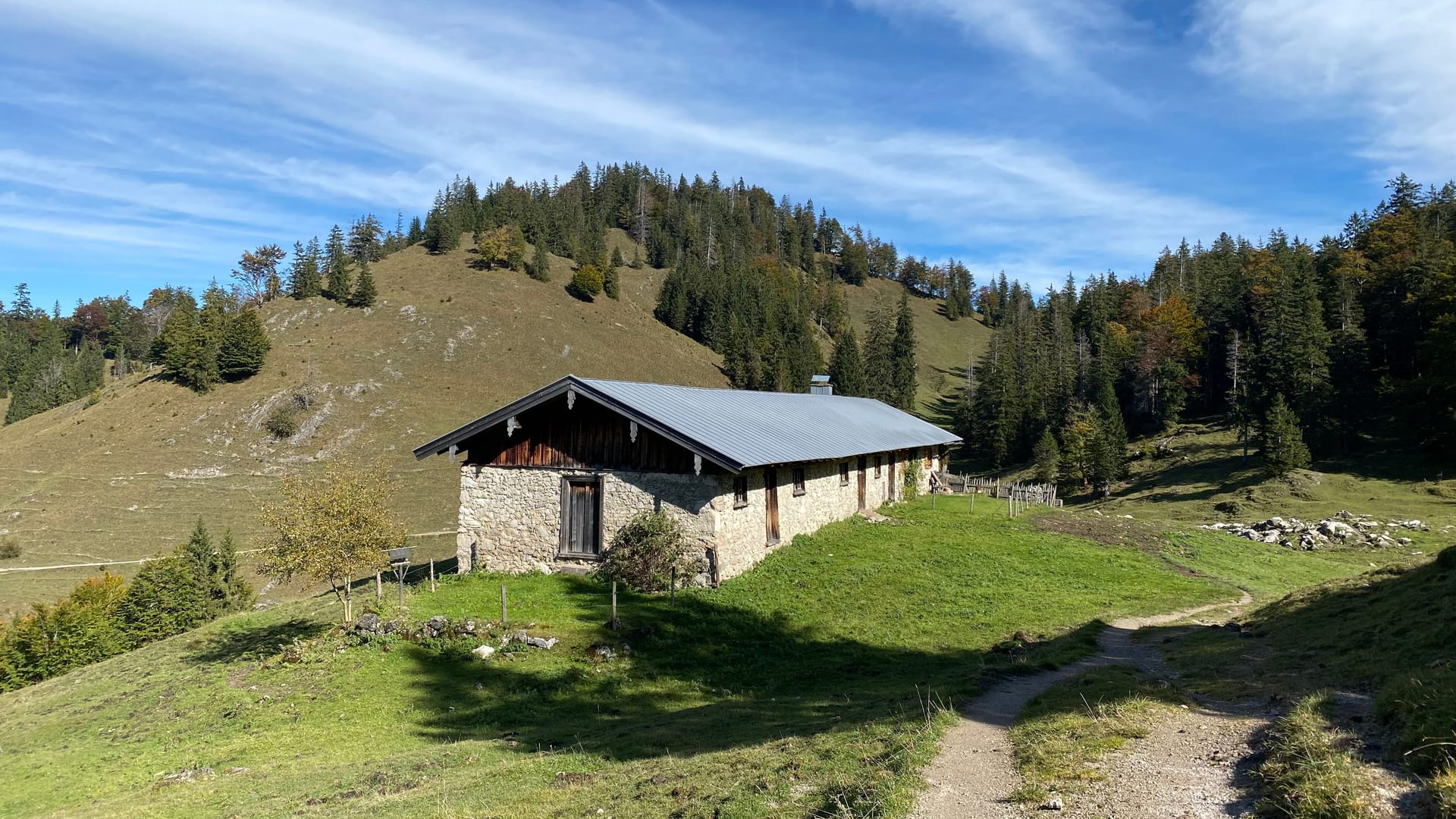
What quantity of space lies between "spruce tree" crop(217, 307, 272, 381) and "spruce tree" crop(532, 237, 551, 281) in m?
46.3

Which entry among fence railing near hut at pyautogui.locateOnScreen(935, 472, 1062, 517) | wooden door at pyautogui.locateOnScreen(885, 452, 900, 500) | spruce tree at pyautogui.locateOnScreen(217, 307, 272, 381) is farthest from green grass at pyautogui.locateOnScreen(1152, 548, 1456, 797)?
spruce tree at pyautogui.locateOnScreen(217, 307, 272, 381)

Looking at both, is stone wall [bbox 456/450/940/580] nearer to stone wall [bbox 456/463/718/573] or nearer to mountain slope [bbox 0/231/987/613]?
Answer: stone wall [bbox 456/463/718/573]

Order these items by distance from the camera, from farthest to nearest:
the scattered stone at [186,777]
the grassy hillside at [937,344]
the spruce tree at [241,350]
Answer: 1. the grassy hillside at [937,344]
2. the spruce tree at [241,350]
3. the scattered stone at [186,777]

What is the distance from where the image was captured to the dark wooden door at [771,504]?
2520cm

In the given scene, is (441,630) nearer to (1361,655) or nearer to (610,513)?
(610,513)

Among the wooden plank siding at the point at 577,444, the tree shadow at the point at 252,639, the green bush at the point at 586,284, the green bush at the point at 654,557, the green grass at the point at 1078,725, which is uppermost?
the green bush at the point at 586,284

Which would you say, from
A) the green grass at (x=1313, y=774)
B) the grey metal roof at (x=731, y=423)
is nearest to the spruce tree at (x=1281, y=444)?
the grey metal roof at (x=731, y=423)

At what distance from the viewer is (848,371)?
105000mm

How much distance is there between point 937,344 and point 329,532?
545 ft

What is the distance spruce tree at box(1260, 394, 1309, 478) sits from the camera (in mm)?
A: 51375

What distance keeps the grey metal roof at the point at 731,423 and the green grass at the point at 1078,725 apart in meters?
11.0

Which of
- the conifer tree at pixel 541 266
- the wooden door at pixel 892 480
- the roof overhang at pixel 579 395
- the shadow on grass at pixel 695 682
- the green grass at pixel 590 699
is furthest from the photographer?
the conifer tree at pixel 541 266

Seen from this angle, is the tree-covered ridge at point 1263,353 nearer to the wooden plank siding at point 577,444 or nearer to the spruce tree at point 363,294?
the wooden plank siding at point 577,444

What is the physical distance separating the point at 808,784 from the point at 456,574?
19.4 m
